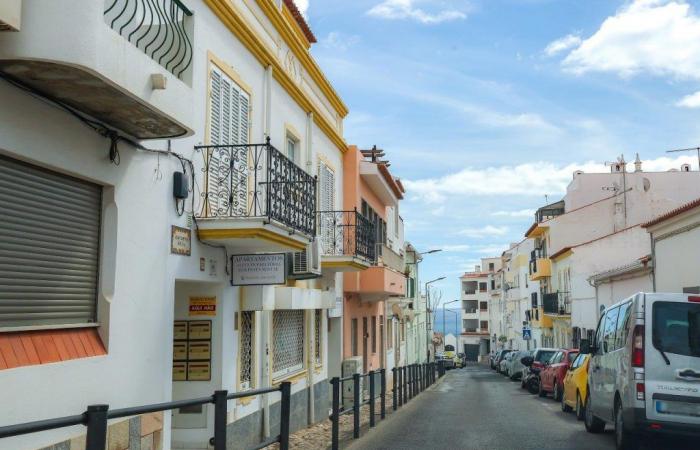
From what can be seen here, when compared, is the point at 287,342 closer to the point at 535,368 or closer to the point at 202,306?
the point at 202,306

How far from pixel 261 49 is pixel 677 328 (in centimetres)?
728

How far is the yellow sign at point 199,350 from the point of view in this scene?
10023mm

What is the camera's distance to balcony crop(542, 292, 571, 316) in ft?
137

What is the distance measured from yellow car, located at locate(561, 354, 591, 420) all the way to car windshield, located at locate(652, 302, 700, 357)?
5.13m

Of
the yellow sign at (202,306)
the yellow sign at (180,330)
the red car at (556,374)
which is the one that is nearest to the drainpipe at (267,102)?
the yellow sign at (202,306)

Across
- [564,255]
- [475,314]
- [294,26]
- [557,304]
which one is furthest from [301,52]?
[475,314]

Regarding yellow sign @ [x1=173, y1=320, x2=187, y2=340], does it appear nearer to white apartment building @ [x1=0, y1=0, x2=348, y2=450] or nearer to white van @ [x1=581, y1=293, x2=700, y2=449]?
white apartment building @ [x1=0, y1=0, x2=348, y2=450]

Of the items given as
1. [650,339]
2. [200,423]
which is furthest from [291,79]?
[650,339]

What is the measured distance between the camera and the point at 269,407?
11781 millimetres

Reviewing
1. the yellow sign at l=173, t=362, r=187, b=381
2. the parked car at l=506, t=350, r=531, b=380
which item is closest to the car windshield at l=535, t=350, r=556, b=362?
the parked car at l=506, t=350, r=531, b=380

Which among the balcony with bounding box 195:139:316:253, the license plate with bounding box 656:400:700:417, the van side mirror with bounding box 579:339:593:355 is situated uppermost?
the balcony with bounding box 195:139:316:253

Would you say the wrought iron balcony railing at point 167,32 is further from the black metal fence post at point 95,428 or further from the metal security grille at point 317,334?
the metal security grille at point 317,334

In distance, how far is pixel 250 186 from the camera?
10.8m

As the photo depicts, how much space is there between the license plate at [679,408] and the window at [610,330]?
1.81 meters
